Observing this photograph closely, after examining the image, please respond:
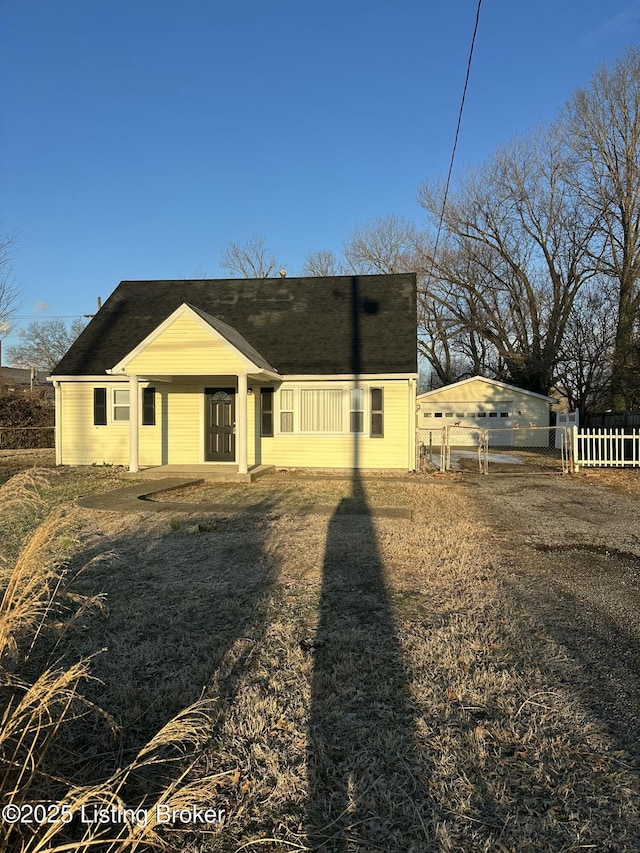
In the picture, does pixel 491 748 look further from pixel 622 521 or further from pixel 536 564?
pixel 622 521

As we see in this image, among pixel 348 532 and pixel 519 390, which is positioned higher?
pixel 519 390

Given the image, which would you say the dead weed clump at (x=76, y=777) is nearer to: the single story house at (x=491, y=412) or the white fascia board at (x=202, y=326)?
the white fascia board at (x=202, y=326)

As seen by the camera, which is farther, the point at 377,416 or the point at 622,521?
the point at 377,416

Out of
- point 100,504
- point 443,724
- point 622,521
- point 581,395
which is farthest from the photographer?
point 581,395

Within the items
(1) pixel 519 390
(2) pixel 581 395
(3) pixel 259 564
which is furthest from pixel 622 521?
(1) pixel 519 390

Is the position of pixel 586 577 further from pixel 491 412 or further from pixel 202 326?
pixel 491 412

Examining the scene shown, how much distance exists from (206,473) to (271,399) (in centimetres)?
316

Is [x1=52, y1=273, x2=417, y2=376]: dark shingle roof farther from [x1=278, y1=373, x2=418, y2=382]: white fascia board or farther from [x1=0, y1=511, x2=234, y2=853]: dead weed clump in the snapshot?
[x1=0, y1=511, x2=234, y2=853]: dead weed clump

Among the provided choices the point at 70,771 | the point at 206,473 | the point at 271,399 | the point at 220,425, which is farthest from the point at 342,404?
the point at 70,771

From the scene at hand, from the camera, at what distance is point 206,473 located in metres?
13.6

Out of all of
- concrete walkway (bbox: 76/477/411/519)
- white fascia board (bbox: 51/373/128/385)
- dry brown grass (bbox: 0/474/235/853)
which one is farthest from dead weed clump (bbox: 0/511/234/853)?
white fascia board (bbox: 51/373/128/385)

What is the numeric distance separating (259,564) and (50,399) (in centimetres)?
2395

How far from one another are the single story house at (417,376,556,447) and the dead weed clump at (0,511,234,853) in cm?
2737

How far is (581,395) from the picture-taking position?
25.6 m
